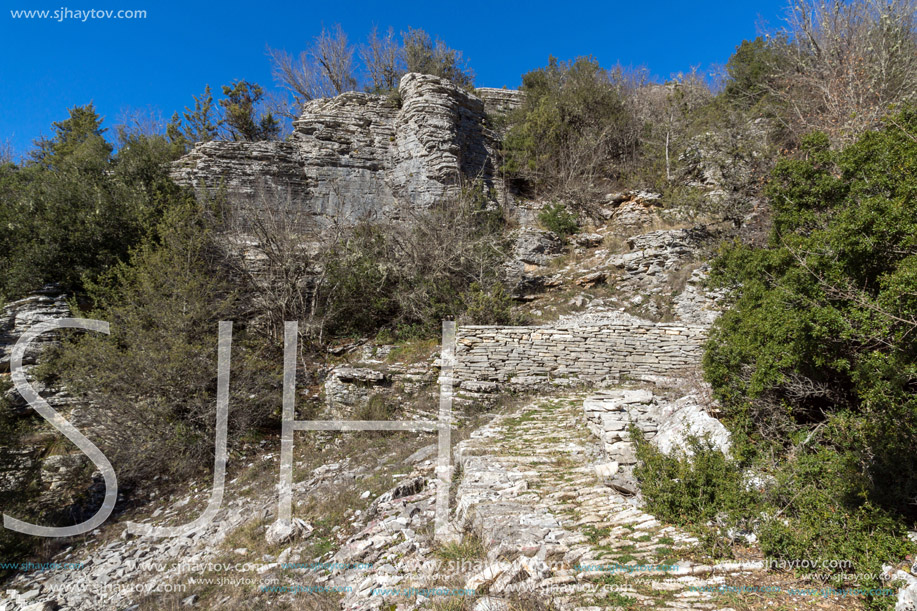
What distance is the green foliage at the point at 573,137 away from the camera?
15.6m

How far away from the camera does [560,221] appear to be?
548 inches

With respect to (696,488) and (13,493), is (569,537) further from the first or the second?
(13,493)

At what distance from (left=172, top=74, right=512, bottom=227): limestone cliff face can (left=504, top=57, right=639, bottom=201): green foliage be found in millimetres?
1404

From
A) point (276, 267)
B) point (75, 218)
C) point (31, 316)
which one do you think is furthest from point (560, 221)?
point (31, 316)

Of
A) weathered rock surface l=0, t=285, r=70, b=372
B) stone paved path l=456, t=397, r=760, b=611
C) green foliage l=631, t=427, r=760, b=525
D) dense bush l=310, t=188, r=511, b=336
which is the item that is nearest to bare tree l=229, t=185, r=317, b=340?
dense bush l=310, t=188, r=511, b=336

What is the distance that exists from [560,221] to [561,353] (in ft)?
21.5

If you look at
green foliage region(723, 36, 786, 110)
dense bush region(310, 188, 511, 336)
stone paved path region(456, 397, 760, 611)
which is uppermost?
green foliage region(723, 36, 786, 110)

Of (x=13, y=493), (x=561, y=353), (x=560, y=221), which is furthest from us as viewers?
(x=560, y=221)

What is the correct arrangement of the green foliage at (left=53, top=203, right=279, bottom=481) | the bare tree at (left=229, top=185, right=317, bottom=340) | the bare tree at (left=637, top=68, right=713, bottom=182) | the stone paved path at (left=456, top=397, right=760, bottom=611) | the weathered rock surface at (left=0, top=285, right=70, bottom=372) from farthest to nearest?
the bare tree at (left=637, top=68, right=713, bottom=182) → the bare tree at (left=229, top=185, right=317, bottom=340) → the weathered rock surface at (left=0, top=285, right=70, bottom=372) → the green foliage at (left=53, top=203, right=279, bottom=481) → the stone paved path at (left=456, top=397, right=760, bottom=611)

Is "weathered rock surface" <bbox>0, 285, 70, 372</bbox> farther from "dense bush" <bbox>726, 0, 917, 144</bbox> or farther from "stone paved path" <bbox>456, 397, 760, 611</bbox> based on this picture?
"dense bush" <bbox>726, 0, 917, 144</bbox>

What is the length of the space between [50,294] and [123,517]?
7193mm

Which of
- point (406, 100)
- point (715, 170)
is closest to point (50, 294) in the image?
point (406, 100)

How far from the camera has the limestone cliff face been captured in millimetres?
14375

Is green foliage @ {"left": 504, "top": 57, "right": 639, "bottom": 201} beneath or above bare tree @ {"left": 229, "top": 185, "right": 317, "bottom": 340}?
above
